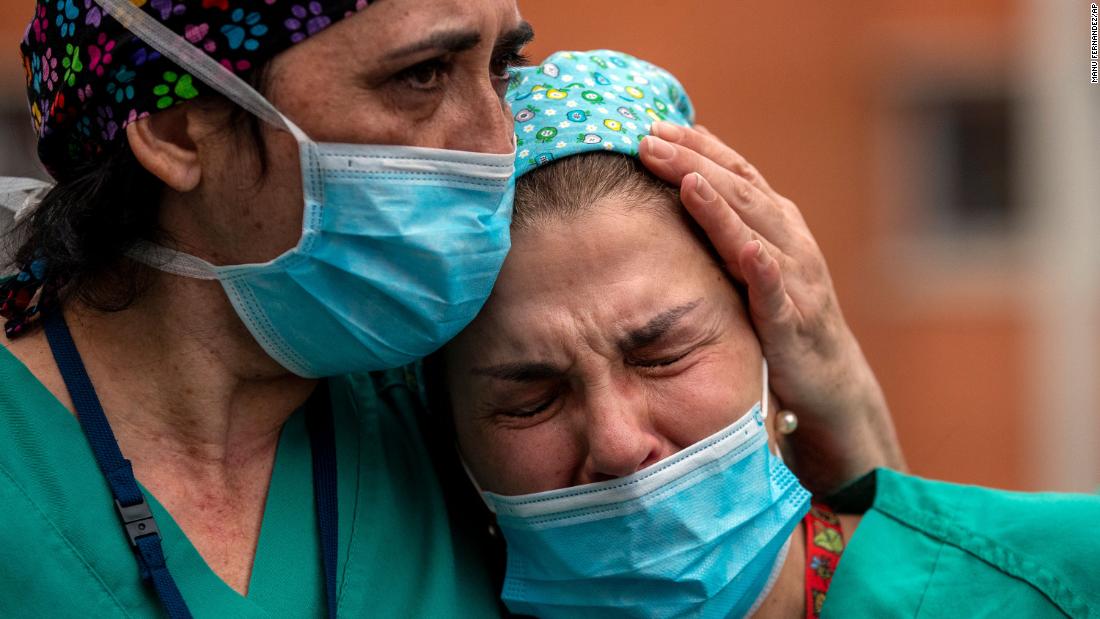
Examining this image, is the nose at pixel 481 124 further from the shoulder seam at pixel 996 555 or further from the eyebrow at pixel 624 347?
the shoulder seam at pixel 996 555

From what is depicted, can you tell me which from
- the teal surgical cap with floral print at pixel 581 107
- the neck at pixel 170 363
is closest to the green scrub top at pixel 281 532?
the neck at pixel 170 363

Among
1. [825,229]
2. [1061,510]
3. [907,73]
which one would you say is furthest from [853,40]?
[1061,510]

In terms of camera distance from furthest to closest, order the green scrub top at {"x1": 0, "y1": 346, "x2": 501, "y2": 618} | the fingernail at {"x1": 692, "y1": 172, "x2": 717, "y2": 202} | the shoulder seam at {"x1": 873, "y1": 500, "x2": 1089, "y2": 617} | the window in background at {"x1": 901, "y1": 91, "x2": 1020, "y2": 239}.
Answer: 1. the window in background at {"x1": 901, "y1": 91, "x2": 1020, "y2": 239}
2. the fingernail at {"x1": 692, "y1": 172, "x2": 717, "y2": 202}
3. the shoulder seam at {"x1": 873, "y1": 500, "x2": 1089, "y2": 617}
4. the green scrub top at {"x1": 0, "y1": 346, "x2": 501, "y2": 618}

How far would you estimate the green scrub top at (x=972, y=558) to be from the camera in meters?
2.39

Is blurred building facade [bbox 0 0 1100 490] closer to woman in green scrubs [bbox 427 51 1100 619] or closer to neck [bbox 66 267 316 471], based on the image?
woman in green scrubs [bbox 427 51 1100 619]

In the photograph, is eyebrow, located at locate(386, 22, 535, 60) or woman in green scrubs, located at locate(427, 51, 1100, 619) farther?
woman in green scrubs, located at locate(427, 51, 1100, 619)

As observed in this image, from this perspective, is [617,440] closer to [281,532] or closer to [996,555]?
[281,532]

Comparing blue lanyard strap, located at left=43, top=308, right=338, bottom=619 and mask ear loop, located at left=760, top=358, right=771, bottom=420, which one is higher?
blue lanyard strap, located at left=43, top=308, right=338, bottom=619

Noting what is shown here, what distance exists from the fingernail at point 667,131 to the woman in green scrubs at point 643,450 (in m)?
0.08

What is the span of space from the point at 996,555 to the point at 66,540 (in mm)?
1694

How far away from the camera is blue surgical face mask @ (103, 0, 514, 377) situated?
82.8 inches

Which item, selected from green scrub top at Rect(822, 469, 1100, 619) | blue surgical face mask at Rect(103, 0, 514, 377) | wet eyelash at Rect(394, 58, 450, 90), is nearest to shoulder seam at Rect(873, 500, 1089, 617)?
green scrub top at Rect(822, 469, 1100, 619)

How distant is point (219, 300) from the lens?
2258 millimetres

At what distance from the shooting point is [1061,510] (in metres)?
2.50
